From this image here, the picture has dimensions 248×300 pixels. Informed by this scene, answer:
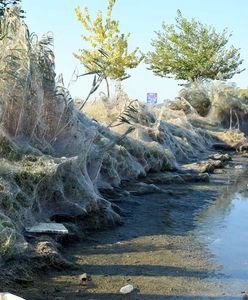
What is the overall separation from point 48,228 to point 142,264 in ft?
4.03

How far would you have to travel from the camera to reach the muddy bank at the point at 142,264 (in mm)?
5223

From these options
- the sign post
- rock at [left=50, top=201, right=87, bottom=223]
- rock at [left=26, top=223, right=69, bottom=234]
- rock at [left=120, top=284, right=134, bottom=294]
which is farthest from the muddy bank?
the sign post

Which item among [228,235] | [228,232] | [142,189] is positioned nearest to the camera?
[228,235]

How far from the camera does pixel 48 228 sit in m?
6.64

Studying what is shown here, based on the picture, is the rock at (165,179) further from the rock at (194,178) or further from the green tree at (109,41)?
the green tree at (109,41)

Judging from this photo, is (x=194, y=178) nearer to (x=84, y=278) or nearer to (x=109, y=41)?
(x=84, y=278)

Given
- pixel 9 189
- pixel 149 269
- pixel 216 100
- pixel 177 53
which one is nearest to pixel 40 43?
pixel 9 189

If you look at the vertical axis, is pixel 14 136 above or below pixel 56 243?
above

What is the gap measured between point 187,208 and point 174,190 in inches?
79.4

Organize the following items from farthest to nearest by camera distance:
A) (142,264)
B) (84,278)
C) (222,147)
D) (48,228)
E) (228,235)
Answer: (222,147) → (228,235) → (48,228) → (142,264) → (84,278)

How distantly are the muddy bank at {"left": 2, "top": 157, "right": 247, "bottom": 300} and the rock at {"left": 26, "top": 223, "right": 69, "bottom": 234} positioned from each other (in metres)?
0.23

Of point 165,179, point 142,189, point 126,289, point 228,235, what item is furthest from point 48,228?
point 165,179

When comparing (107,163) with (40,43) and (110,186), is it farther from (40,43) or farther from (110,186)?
(40,43)

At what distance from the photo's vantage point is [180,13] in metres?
43.5
